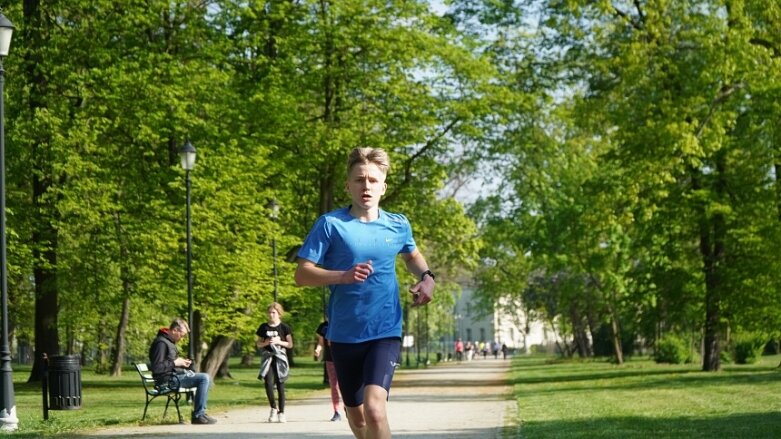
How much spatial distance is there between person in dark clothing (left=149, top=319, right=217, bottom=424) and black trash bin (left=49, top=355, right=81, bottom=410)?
1393 mm

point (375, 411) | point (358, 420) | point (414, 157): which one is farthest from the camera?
point (414, 157)

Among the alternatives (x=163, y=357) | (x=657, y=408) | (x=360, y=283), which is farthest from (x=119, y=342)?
(x=360, y=283)

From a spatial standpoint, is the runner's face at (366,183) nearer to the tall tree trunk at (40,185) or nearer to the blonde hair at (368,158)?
the blonde hair at (368,158)

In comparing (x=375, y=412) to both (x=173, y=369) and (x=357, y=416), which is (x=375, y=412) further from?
(x=173, y=369)

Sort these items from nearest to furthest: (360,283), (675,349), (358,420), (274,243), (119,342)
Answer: (360,283) < (358,420) < (274,243) < (119,342) < (675,349)

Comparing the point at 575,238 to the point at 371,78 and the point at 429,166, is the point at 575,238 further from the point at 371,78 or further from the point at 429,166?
the point at 371,78

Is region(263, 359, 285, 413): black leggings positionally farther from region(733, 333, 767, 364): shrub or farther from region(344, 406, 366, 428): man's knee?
region(733, 333, 767, 364): shrub

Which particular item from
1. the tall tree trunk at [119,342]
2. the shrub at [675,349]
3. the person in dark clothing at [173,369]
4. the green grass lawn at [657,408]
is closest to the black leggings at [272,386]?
the person in dark clothing at [173,369]

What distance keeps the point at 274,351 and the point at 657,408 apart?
5.81 m

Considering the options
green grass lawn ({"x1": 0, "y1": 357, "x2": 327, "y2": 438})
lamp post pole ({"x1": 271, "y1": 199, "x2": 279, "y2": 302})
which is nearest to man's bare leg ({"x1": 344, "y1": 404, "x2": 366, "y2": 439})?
green grass lawn ({"x1": 0, "y1": 357, "x2": 327, "y2": 438})

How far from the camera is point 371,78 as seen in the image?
37.6m

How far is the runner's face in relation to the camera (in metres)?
7.31

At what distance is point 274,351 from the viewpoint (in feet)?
65.1

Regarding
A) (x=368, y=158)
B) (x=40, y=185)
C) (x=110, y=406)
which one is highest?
(x=40, y=185)
